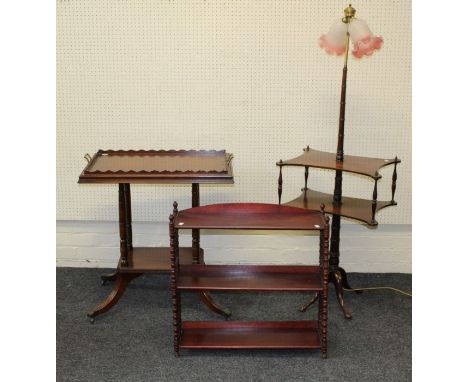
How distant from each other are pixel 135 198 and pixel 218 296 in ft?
2.76

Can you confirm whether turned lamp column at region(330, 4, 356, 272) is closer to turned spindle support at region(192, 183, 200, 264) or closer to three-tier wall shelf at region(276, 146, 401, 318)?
three-tier wall shelf at region(276, 146, 401, 318)

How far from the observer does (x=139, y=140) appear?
3.87 m

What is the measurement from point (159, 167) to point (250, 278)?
2.49 feet

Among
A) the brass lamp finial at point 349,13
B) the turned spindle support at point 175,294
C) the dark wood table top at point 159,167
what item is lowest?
the turned spindle support at point 175,294

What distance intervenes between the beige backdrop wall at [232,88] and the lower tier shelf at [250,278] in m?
0.85

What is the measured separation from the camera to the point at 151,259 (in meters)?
3.55

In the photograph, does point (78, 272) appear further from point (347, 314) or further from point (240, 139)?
point (347, 314)

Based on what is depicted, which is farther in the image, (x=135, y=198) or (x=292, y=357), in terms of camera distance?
(x=135, y=198)

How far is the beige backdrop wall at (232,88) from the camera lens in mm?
3662

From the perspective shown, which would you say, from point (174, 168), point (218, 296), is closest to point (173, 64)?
point (174, 168)

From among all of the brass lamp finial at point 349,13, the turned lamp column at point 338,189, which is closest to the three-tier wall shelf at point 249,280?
the turned lamp column at point 338,189

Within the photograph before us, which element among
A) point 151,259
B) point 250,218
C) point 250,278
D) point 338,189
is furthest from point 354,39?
point 151,259

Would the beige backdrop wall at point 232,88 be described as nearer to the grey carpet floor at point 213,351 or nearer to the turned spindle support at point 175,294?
the grey carpet floor at point 213,351

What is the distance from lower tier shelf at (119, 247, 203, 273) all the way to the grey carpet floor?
0.28 meters
